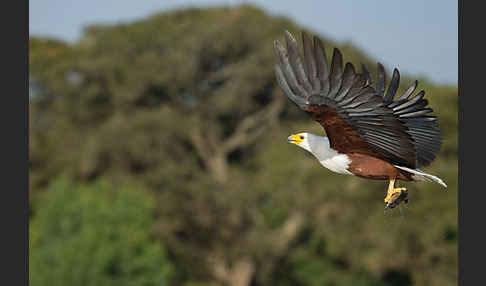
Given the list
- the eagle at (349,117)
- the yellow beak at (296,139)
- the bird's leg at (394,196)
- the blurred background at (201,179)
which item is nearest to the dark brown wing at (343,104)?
the eagle at (349,117)

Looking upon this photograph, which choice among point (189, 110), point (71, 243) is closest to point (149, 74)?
point (189, 110)

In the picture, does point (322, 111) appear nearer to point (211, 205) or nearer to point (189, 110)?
point (211, 205)

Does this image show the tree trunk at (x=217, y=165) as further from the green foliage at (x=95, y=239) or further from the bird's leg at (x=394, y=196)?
the bird's leg at (x=394, y=196)

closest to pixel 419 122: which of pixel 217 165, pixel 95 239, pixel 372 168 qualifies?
pixel 372 168

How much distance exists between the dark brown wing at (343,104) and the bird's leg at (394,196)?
217 mm

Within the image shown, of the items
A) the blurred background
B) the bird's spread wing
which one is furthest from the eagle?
the blurred background

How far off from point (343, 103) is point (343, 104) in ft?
0.05

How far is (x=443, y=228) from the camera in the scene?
27469 mm

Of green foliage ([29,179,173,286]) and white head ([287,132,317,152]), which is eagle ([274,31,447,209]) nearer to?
white head ([287,132,317,152])

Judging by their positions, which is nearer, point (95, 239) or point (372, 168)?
point (372, 168)

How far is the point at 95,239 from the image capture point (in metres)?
26.1

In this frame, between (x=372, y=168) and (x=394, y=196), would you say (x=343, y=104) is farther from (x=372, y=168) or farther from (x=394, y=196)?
(x=394, y=196)

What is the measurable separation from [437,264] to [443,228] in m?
1.64

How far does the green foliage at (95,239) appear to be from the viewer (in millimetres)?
25250
